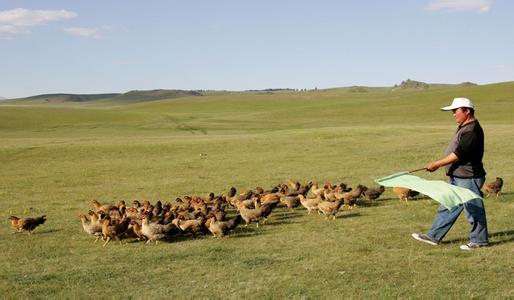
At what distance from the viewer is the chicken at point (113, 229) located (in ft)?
42.3

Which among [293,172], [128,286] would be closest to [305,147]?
[293,172]

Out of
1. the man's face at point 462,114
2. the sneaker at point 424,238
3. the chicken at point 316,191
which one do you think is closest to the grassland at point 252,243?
the sneaker at point 424,238

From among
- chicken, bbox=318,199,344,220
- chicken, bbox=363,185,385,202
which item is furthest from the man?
chicken, bbox=363,185,385,202

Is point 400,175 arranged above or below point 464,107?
below

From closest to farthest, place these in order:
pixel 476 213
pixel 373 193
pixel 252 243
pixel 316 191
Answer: pixel 476 213, pixel 252 243, pixel 373 193, pixel 316 191

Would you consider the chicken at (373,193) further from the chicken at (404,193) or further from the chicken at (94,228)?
the chicken at (94,228)

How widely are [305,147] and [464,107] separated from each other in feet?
79.3

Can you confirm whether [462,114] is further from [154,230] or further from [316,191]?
[316,191]

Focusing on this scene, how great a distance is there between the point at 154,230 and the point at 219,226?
151 centimetres

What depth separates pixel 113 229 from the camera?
1291 cm

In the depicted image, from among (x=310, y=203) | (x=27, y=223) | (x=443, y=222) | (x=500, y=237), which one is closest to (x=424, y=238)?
(x=443, y=222)

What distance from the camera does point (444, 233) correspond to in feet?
37.1

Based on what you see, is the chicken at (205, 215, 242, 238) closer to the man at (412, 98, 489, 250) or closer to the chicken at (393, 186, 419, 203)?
the man at (412, 98, 489, 250)

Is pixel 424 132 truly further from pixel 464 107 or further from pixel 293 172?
pixel 464 107
